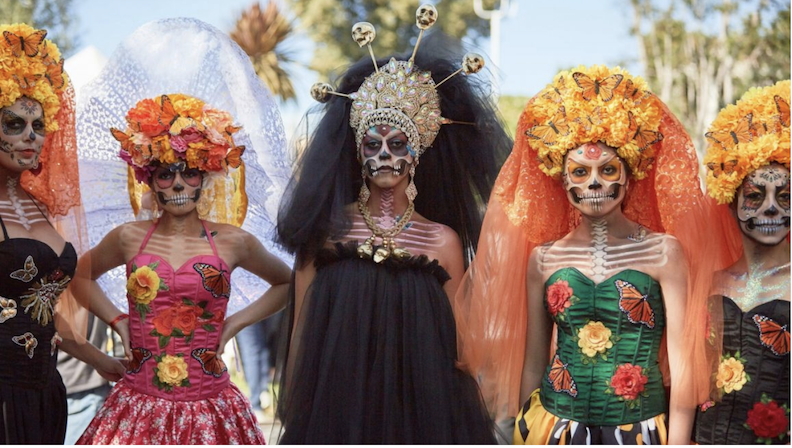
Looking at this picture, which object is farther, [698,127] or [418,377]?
[698,127]

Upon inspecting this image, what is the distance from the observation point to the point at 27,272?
13.8ft

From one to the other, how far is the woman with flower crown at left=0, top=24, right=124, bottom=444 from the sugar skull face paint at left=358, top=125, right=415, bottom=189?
1.42 metres

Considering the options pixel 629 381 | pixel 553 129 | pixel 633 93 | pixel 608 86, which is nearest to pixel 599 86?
pixel 608 86

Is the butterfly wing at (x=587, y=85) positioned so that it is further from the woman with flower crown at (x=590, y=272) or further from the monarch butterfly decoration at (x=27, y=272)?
the monarch butterfly decoration at (x=27, y=272)

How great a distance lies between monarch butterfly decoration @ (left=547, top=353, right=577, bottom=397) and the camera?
4043 mm

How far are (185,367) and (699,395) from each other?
2.28 meters

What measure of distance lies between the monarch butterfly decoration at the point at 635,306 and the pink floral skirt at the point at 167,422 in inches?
70.6

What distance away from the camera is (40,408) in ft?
14.1

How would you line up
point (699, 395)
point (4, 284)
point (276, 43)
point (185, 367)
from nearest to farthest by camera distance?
point (699, 395)
point (4, 284)
point (185, 367)
point (276, 43)

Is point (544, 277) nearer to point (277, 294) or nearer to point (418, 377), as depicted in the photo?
point (418, 377)

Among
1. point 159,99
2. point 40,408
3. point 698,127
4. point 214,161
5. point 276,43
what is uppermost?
point 276,43

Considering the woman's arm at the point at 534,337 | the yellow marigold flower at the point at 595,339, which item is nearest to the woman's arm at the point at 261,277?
the woman's arm at the point at 534,337

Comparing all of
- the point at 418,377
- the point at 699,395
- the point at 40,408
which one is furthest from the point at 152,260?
the point at 699,395

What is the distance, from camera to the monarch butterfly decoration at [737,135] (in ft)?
13.4
